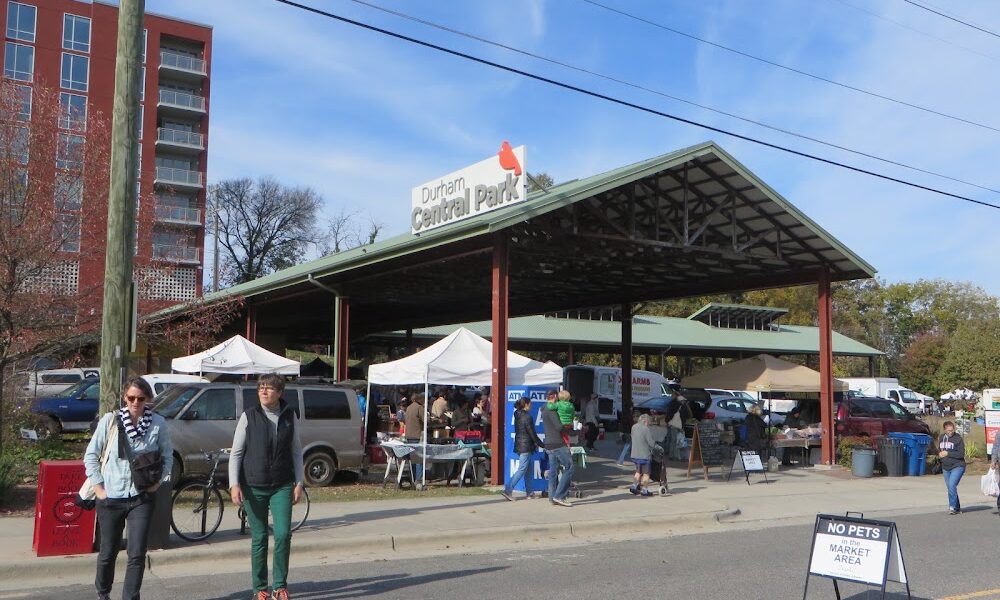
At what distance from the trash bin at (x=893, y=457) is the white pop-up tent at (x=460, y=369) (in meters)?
9.77

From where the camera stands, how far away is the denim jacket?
696 cm

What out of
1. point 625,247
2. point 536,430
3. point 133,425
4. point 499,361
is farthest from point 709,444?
point 133,425

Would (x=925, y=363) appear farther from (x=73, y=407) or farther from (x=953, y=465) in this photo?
(x=73, y=407)

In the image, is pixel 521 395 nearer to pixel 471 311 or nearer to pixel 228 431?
pixel 228 431

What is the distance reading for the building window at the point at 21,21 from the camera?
2281 inches

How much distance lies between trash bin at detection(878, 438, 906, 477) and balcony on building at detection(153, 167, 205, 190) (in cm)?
5304


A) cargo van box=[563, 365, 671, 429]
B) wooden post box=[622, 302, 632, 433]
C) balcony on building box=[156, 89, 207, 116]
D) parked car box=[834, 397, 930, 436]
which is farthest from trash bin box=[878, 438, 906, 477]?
balcony on building box=[156, 89, 207, 116]

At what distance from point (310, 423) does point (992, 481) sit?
11.7 metres

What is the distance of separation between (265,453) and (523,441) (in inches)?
322

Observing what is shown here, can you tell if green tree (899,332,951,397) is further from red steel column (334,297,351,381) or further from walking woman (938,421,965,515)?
walking woman (938,421,965,515)

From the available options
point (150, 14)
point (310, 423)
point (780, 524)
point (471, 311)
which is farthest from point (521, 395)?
point (150, 14)

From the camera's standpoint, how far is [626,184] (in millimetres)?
18234

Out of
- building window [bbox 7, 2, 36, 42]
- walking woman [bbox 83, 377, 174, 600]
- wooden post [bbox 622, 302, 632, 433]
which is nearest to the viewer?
walking woman [bbox 83, 377, 174, 600]

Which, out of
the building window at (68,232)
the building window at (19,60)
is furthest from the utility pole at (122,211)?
the building window at (19,60)
